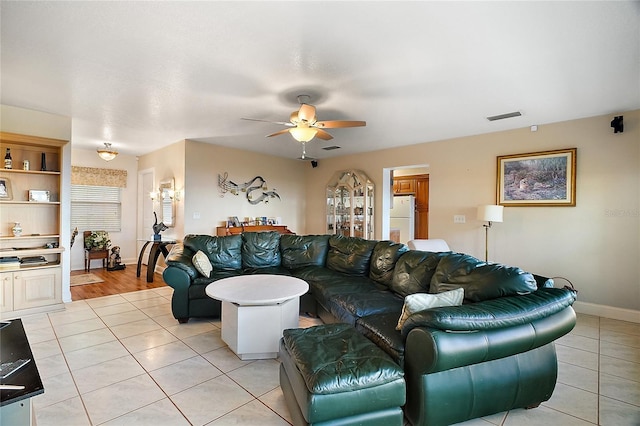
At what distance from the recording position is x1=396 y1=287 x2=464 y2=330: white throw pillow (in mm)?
1977

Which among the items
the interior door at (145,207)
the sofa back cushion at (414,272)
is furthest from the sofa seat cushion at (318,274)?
the interior door at (145,207)

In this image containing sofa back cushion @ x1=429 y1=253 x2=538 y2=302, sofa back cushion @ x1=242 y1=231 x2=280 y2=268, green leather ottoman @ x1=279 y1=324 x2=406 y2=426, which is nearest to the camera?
green leather ottoman @ x1=279 y1=324 x2=406 y2=426

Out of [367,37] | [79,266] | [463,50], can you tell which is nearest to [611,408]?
[463,50]

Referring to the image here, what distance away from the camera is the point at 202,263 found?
366 cm

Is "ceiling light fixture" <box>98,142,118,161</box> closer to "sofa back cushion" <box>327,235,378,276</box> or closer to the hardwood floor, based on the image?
the hardwood floor

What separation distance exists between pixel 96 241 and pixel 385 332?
252 inches

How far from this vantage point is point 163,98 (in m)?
3.44

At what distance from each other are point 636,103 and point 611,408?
3295 mm

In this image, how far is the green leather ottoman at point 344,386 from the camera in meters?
1.53

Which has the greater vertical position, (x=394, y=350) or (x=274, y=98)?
(x=274, y=98)

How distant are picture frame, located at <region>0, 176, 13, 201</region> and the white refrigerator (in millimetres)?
6563

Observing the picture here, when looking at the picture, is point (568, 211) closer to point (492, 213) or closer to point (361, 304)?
point (492, 213)

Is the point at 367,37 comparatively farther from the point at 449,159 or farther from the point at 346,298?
the point at 449,159

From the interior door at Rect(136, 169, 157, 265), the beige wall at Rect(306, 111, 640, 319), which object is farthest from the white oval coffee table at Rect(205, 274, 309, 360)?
the interior door at Rect(136, 169, 157, 265)
